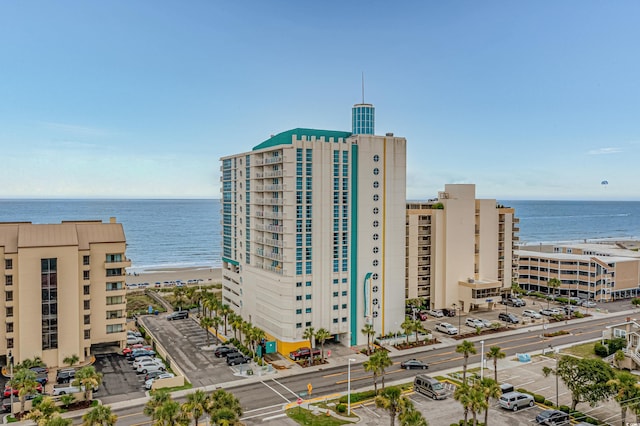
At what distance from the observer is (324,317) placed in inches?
2517

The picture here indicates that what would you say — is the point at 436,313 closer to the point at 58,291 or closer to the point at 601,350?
the point at 601,350

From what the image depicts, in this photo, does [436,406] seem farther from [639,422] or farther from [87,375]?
[87,375]

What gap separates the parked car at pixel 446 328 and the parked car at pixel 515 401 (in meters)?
25.3

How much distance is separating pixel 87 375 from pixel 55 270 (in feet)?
59.6

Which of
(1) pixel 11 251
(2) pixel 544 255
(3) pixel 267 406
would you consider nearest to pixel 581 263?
(2) pixel 544 255

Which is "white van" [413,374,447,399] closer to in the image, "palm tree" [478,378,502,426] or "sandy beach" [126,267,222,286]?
"palm tree" [478,378,502,426]

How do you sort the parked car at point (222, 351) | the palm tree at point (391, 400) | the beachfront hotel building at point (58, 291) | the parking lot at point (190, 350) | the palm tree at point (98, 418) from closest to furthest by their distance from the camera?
the palm tree at point (98, 418), the palm tree at point (391, 400), the parking lot at point (190, 350), the beachfront hotel building at point (58, 291), the parked car at point (222, 351)

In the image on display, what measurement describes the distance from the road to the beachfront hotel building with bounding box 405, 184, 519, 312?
51.0 ft

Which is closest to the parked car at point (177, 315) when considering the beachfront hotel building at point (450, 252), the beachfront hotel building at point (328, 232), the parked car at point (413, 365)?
the beachfront hotel building at point (328, 232)

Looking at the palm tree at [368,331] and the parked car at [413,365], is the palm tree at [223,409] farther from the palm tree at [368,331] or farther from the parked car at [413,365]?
the palm tree at [368,331]

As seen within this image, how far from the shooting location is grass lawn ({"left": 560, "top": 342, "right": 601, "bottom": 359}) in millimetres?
62450

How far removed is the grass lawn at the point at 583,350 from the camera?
6245 cm

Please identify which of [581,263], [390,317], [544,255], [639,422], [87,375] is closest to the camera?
[639,422]

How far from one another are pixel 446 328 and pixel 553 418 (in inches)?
1238
